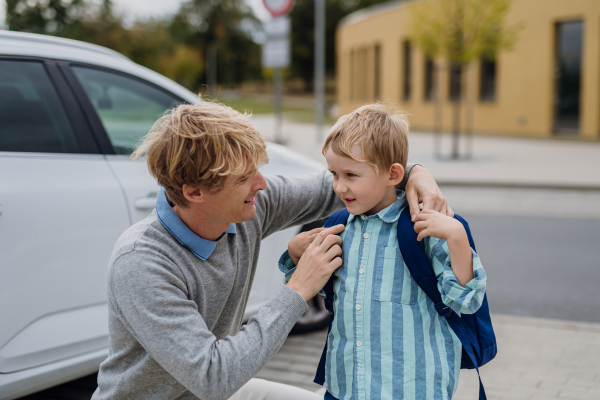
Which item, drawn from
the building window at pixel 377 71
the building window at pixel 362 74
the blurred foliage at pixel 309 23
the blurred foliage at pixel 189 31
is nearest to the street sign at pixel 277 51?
the blurred foliage at pixel 189 31

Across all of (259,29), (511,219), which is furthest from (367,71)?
(259,29)

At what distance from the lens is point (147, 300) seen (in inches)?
62.1

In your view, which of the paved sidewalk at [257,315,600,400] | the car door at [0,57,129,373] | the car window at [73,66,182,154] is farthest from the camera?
the paved sidewalk at [257,315,600,400]

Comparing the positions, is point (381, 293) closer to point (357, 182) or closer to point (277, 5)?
point (357, 182)

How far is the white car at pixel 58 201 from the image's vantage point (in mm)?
2496

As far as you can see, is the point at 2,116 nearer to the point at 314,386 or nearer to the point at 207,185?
the point at 207,185

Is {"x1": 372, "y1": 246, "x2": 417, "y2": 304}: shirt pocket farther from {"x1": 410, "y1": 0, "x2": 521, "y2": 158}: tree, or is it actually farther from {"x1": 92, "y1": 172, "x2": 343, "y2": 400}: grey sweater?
{"x1": 410, "y1": 0, "x2": 521, "y2": 158}: tree

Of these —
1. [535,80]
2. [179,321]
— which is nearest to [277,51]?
[535,80]

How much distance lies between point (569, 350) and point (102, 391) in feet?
10.2

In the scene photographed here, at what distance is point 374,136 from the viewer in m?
1.77

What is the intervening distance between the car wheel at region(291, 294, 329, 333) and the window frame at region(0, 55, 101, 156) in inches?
74.2

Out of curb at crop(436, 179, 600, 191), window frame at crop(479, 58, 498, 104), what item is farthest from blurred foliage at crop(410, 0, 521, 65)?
window frame at crop(479, 58, 498, 104)

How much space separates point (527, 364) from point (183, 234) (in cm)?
272

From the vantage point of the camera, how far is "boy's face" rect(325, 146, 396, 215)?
1.80 meters
